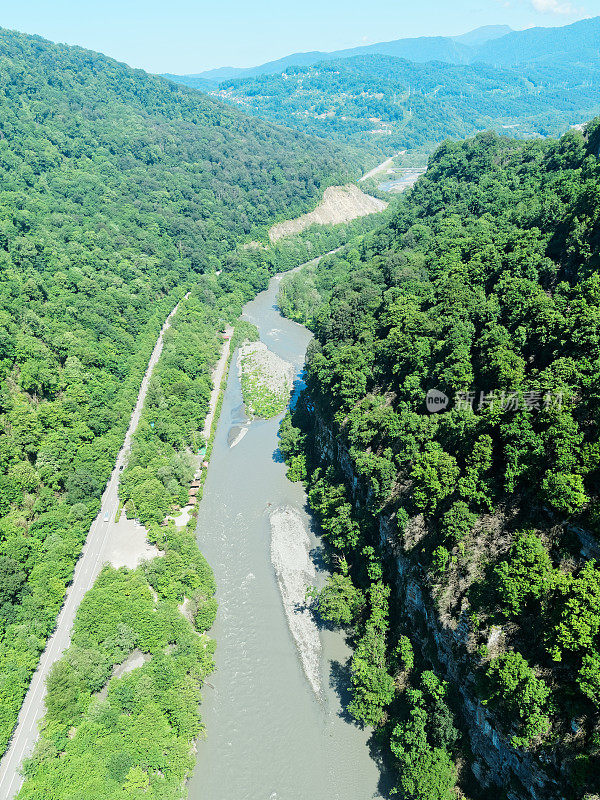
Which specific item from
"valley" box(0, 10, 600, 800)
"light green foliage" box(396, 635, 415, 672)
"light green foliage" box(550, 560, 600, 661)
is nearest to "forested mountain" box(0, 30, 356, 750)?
"valley" box(0, 10, 600, 800)

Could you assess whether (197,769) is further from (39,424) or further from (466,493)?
(39,424)

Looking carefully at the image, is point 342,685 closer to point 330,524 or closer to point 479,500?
point 330,524

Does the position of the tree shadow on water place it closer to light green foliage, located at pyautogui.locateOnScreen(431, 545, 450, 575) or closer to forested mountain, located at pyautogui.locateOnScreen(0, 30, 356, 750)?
light green foliage, located at pyautogui.locateOnScreen(431, 545, 450, 575)

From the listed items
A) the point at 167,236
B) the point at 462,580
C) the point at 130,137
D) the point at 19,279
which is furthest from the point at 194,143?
the point at 462,580

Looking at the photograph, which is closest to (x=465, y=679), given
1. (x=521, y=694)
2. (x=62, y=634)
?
(x=521, y=694)

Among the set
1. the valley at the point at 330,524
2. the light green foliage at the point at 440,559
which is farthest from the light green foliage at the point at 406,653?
the light green foliage at the point at 440,559
